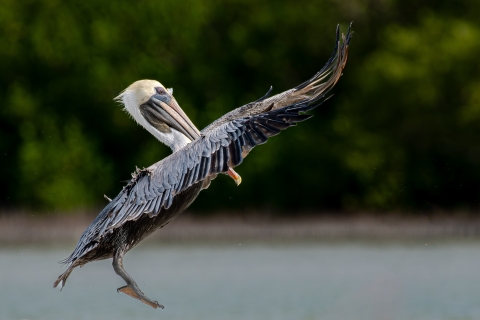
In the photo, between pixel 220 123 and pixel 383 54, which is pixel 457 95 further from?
pixel 220 123

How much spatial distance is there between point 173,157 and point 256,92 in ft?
56.9

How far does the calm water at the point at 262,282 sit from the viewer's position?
39.2ft

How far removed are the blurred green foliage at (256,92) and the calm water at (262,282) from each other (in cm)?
486

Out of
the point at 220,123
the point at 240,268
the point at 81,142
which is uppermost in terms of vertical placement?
the point at 81,142

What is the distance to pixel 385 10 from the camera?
24312 millimetres

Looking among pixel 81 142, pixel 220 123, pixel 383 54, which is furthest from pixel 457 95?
pixel 220 123

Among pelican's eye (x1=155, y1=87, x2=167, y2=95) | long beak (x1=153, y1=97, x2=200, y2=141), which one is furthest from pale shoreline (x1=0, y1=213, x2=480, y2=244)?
long beak (x1=153, y1=97, x2=200, y2=141)

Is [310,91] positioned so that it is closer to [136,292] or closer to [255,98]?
[136,292]

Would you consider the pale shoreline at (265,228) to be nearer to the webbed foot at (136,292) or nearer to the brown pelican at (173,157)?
the brown pelican at (173,157)

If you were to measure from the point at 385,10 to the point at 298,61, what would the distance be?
216cm

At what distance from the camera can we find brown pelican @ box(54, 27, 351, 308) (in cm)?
691

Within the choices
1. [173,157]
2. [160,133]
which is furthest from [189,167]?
[160,133]

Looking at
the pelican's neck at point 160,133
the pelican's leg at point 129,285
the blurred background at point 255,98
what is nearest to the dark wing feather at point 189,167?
the pelican's leg at point 129,285

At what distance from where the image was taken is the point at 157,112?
27.7 feet
